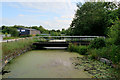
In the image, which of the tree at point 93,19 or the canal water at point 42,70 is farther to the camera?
the tree at point 93,19

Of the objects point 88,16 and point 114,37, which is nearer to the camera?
point 114,37

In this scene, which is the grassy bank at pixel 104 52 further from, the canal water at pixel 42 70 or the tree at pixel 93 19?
the tree at pixel 93 19

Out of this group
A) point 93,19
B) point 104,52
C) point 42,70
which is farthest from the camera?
point 93,19

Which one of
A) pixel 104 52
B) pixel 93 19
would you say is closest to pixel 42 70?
pixel 104 52

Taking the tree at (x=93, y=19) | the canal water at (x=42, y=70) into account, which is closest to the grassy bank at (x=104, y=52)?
the canal water at (x=42, y=70)

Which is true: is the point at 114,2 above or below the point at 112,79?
above

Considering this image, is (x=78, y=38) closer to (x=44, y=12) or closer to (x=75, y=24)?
(x=75, y=24)

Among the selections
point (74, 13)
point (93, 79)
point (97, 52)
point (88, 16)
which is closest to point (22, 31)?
point (74, 13)

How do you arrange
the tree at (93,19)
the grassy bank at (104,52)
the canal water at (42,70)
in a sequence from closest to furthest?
the canal water at (42,70), the grassy bank at (104,52), the tree at (93,19)

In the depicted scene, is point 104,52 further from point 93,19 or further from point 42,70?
point 93,19

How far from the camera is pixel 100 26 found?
12438 millimetres

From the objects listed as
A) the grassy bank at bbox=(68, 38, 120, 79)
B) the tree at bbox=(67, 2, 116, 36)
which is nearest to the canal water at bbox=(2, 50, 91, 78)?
the grassy bank at bbox=(68, 38, 120, 79)

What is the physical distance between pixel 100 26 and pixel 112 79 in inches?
400

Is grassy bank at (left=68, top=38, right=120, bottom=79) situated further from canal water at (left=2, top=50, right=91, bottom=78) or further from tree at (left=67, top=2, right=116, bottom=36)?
tree at (left=67, top=2, right=116, bottom=36)
